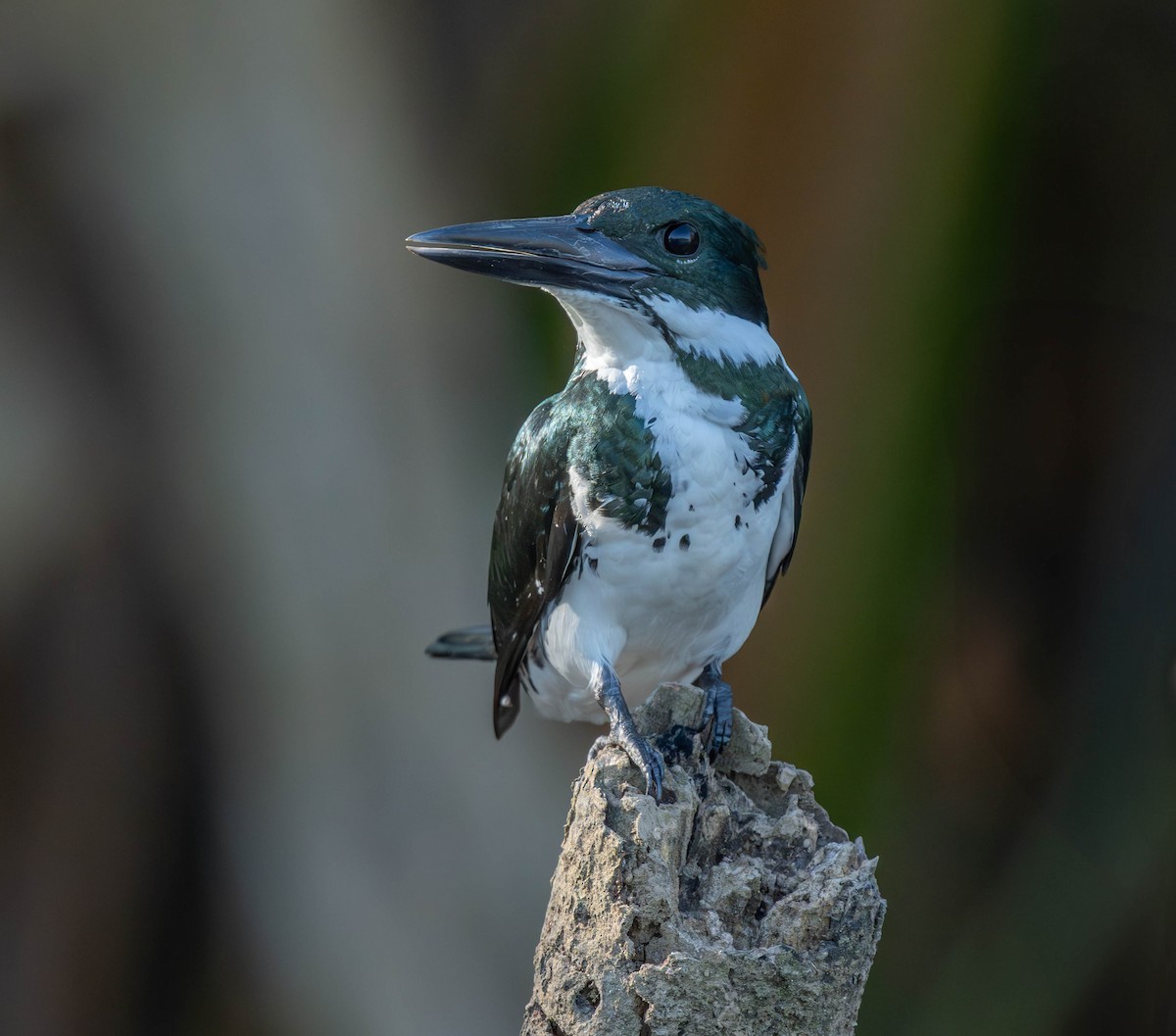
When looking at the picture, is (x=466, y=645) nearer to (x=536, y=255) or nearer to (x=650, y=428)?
(x=650, y=428)

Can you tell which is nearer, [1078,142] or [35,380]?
[1078,142]

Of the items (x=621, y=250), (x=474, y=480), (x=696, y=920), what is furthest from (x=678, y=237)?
(x=474, y=480)

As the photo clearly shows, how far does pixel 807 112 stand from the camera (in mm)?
4078

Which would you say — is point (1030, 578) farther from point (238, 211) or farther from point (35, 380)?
point (35, 380)

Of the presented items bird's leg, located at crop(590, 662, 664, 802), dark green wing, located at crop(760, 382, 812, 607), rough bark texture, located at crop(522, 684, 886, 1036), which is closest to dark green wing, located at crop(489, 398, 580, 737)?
bird's leg, located at crop(590, 662, 664, 802)

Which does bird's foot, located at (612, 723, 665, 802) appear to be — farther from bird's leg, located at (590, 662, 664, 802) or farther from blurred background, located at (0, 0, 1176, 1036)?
blurred background, located at (0, 0, 1176, 1036)

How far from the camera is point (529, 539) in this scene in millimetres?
2762

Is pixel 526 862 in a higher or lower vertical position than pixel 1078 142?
lower

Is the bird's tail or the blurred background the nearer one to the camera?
the bird's tail

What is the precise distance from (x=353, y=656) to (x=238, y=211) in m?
1.82

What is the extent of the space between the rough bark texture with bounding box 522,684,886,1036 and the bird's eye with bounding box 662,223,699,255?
3.50ft

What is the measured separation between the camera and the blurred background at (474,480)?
13.5 ft

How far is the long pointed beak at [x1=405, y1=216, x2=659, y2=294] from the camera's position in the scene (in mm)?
2406

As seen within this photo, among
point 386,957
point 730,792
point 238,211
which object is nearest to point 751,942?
point 730,792
